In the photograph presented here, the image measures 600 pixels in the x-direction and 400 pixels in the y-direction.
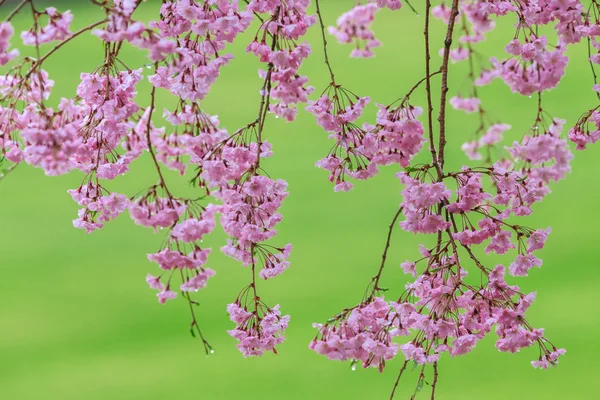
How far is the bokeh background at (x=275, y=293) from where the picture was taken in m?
4.15

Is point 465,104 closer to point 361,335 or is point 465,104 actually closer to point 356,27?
point 356,27

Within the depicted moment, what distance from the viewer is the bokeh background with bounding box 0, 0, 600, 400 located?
4.15 meters

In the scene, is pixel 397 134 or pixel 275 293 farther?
pixel 275 293

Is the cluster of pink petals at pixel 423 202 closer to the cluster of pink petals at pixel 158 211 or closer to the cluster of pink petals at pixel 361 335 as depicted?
the cluster of pink petals at pixel 361 335

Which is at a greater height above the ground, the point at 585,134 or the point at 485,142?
the point at 485,142

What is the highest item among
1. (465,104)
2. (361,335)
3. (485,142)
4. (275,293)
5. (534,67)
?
(275,293)

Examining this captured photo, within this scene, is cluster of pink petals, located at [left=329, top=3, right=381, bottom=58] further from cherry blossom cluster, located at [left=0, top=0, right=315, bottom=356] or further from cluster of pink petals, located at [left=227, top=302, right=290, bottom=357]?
cluster of pink petals, located at [left=227, top=302, right=290, bottom=357]

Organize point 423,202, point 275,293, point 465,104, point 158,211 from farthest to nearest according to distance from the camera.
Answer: point 275,293 → point 465,104 → point 423,202 → point 158,211

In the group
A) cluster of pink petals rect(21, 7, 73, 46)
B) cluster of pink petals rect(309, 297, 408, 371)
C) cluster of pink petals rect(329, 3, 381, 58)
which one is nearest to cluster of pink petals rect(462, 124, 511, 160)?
cluster of pink petals rect(329, 3, 381, 58)

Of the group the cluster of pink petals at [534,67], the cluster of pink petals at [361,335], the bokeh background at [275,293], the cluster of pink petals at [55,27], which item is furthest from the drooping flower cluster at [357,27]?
the bokeh background at [275,293]

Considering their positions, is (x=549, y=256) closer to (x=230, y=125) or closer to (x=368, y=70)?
(x=230, y=125)

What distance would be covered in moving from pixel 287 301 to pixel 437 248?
11.3 ft

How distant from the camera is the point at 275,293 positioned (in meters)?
5.06

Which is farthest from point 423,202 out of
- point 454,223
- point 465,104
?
point 465,104
